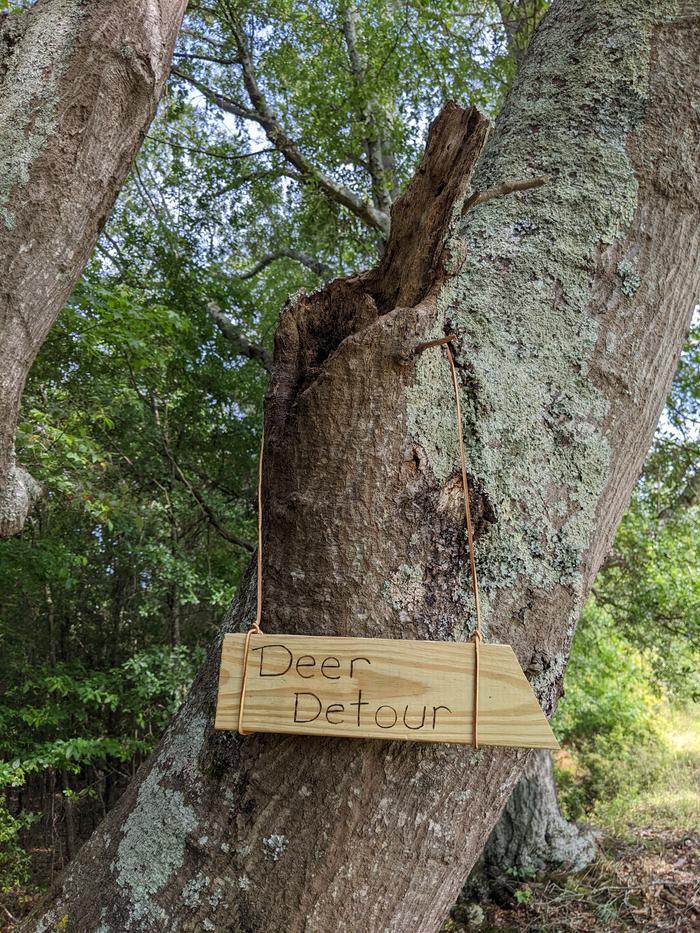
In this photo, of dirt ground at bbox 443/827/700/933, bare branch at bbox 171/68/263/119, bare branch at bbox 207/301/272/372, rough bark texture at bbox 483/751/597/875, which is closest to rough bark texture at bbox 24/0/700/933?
dirt ground at bbox 443/827/700/933

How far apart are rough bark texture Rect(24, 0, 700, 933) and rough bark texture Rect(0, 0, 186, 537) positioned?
62 centimetres

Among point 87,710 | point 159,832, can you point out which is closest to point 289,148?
point 87,710

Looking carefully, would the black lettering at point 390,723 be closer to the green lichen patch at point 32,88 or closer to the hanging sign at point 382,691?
the hanging sign at point 382,691

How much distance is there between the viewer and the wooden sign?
88cm

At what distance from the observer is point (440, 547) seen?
95 centimetres

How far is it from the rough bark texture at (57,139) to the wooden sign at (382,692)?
33.9 inches

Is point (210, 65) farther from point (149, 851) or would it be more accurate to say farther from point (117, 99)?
point (149, 851)

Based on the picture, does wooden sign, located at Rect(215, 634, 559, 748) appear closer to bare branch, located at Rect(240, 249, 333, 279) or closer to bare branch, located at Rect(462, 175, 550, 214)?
bare branch, located at Rect(462, 175, 550, 214)

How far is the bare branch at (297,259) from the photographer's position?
6.21 meters

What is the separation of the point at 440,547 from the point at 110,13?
55.6 inches

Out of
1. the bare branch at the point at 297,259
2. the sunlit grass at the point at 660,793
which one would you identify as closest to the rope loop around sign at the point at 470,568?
the sunlit grass at the point at 660,793

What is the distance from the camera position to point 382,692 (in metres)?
0.89

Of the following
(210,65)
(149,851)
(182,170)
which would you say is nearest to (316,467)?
(149,851)

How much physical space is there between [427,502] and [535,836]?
A: 410 cm
